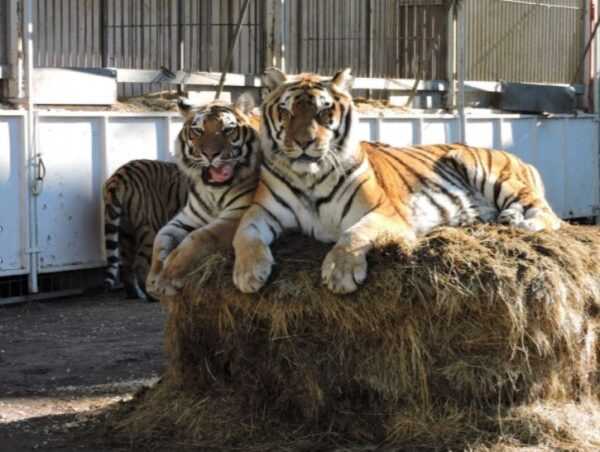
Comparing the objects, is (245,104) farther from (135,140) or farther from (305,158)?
(135,140)

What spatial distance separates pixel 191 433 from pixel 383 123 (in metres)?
7.49

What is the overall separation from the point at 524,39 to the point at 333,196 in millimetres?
10952

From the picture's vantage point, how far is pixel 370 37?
1473 centimetres

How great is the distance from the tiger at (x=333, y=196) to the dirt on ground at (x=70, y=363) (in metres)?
1.19

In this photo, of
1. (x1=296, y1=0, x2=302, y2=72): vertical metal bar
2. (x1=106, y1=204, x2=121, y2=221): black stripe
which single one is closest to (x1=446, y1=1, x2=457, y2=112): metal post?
(x1=296, y1=0, x2=302, y2=72): vertical metal bar

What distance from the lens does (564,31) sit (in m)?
17.0

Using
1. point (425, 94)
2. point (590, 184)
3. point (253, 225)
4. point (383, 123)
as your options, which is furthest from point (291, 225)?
point (590, 184)

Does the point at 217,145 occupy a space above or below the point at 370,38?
Answer: below

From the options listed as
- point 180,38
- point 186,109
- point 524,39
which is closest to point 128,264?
point 180,38

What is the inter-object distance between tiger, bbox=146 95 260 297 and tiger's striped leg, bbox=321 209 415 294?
2.13ft

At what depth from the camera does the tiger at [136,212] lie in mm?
10461

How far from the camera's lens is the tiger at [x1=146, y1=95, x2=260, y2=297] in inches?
240

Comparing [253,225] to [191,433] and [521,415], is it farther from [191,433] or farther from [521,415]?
[521,415]

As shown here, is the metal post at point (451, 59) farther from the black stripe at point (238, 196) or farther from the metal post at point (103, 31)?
the black stripe at point (238, 196)
